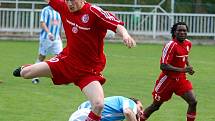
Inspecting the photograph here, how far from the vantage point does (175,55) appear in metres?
11.6

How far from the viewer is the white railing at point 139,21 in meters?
34.4

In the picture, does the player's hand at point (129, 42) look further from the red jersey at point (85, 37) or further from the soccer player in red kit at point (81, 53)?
the red jersey at point (85, 37)

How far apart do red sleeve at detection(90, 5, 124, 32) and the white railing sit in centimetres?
2505

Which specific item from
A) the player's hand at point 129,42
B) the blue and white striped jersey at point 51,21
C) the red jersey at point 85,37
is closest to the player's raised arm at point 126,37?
the player's hand at point 129,42

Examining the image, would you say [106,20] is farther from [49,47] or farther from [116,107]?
[49,47]

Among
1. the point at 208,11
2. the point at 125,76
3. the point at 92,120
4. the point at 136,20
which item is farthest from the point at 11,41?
the point at 92,120

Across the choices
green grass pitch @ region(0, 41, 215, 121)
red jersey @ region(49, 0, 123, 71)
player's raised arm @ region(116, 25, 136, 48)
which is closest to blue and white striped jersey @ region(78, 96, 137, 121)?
red jersey @ region(49, 0, 123, 71)

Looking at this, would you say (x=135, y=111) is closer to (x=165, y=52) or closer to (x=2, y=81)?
(x=165, y=52)

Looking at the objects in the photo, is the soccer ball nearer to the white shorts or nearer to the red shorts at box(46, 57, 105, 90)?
the red shorts at box(46, 57, 105, 90)

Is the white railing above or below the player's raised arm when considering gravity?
below

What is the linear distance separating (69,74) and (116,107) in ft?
2.98

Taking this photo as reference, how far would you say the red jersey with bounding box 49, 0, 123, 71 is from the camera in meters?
9.51

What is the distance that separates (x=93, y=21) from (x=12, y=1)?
26.5 metres

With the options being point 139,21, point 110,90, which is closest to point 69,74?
point 110,90
